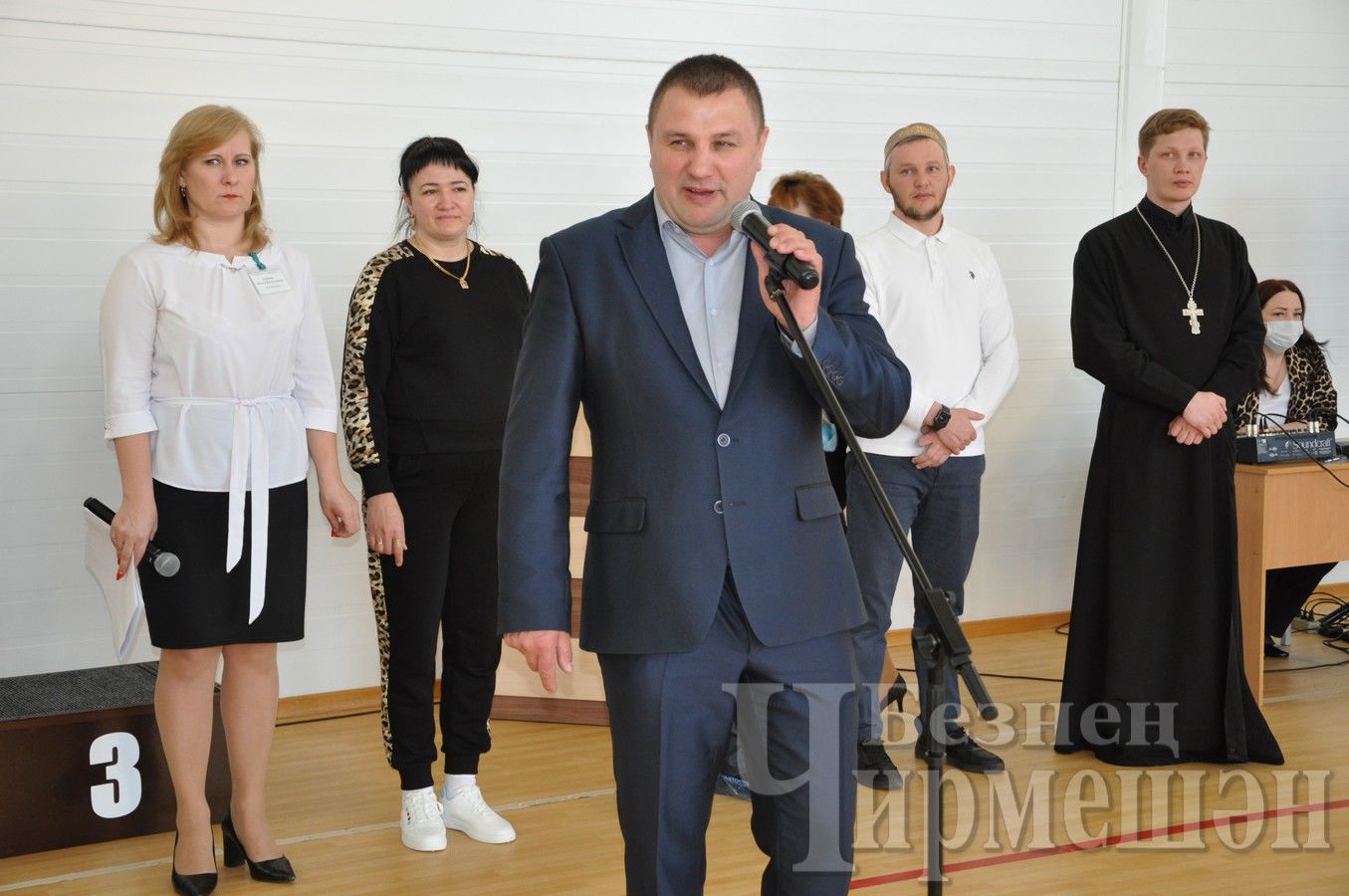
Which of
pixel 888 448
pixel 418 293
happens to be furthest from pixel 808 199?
pixel 418 293

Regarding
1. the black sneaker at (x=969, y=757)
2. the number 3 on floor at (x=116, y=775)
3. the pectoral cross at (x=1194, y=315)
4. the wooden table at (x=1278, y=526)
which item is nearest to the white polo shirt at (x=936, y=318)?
the pectoral cross at (x=1194, y=315)

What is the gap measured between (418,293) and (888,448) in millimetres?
1428

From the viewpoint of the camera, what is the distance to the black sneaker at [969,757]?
4129 mm

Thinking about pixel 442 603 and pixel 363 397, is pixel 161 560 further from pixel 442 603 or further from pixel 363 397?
pixel 442 603

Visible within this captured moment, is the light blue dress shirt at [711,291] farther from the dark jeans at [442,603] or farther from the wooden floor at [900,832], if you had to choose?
the wooden floor at [900,832]

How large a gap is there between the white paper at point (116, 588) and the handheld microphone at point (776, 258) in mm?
1988

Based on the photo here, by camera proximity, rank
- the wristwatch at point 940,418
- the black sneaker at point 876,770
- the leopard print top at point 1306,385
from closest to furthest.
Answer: the wristwatch at point 940,418 < the black sneaker at point 876,770 < the leopard print top at point 1306,385

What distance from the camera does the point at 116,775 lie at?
372 centimetres

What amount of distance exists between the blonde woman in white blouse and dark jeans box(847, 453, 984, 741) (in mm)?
1529

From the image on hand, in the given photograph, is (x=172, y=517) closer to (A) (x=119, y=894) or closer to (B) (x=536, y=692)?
(A) (x=119, y=894)

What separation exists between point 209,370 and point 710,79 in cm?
166

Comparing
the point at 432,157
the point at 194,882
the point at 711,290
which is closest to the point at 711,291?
the point at 711,290

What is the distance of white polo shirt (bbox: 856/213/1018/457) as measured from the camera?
4.06 m

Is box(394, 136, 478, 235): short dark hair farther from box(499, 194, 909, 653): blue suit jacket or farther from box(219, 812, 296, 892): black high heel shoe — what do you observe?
box(219, 812, 296, 892): black high heel shoe
